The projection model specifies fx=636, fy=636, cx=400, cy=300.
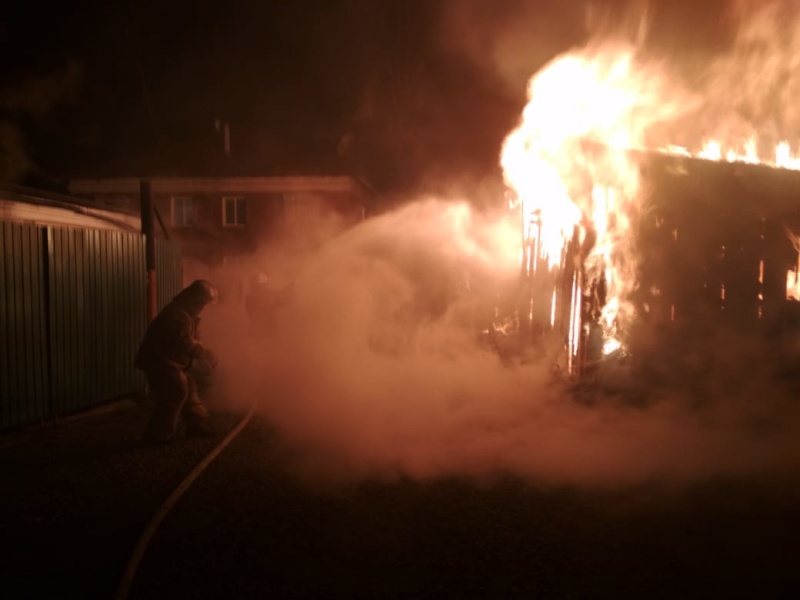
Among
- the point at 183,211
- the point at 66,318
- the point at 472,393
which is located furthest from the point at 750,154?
the point at 183,211

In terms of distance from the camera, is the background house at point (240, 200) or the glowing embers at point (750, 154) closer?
the glowing embers at point (750, 154)

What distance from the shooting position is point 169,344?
6.89m

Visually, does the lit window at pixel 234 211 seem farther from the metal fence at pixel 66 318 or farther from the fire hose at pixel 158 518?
the fire hose at pixel 158 518

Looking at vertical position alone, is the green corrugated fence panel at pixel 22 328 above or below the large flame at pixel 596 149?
below

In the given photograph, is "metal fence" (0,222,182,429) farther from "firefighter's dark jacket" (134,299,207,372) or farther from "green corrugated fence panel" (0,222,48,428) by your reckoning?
"firefighter's dark jacket" (134,299,207,372)

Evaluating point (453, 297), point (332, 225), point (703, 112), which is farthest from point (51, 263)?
point (332, 225)

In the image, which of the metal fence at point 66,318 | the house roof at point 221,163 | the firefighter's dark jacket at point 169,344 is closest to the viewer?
the metal fence at point 66,318

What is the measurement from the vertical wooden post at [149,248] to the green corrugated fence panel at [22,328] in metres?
2.03

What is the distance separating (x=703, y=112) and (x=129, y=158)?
2637 cm

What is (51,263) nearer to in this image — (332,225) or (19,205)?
(19,205)

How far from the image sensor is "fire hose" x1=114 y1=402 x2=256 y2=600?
142 inches

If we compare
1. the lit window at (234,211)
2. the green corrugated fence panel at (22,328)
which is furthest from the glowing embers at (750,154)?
the lit window at (234,211)

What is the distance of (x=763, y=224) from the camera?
938cm

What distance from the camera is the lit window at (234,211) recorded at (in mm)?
27453
